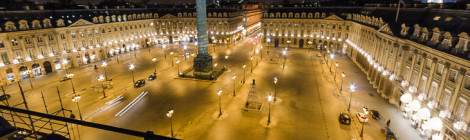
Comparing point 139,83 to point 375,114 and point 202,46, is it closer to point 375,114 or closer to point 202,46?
point 202,46

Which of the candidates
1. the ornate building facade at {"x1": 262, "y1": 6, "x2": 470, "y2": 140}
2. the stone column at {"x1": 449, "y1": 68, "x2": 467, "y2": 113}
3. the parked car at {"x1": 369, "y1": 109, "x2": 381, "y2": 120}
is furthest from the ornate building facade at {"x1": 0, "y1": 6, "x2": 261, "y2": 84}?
the stone column at {"x1": 449, "y1": 68, "x2": 467, "y2": 113}

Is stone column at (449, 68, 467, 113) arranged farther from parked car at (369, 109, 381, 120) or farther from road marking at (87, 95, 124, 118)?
road marking at (87, 95, 124, 118)

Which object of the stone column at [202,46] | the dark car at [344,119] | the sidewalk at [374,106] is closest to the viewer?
the sidewalk at [374,106]

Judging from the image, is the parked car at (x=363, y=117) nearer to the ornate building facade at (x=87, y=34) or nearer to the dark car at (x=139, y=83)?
the dark car at (x=139, y=83)

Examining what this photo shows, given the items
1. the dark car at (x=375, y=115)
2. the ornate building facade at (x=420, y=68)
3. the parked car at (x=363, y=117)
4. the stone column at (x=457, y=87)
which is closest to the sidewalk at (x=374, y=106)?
the dark car at (x=375, y=115)

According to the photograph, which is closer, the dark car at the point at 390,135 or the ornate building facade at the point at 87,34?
the dark car at the point at 390,135

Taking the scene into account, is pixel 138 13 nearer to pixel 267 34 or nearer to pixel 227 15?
pixel 227 15

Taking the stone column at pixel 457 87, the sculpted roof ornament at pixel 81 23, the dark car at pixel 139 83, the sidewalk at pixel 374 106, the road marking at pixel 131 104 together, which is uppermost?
the sculpted roof ornament at pixel 81 23

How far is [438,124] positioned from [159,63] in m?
69.4

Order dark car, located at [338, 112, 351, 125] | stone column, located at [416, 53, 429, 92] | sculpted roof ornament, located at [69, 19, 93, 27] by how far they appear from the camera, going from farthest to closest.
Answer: sculpted roof ornament, located at [69, 19, 93, 27] → dark car, located at [338, 112, 351, 125] → stone column, located at [416, 53, 429, 92]

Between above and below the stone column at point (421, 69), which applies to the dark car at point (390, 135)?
below

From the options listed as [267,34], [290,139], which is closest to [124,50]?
[267,34]

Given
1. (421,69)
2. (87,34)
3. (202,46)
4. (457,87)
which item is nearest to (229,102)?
(202,46)

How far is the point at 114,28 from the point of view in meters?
92.2
